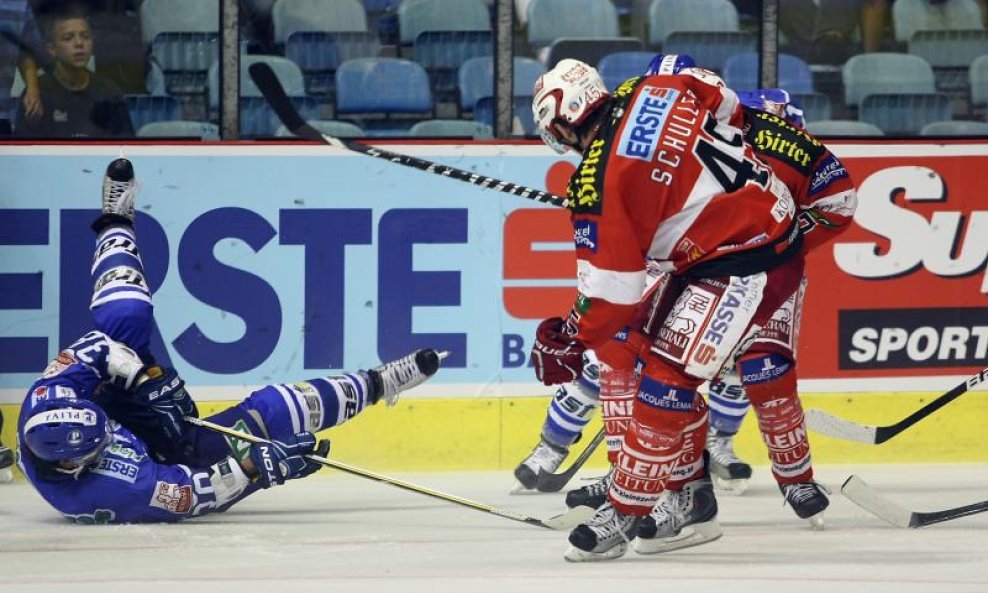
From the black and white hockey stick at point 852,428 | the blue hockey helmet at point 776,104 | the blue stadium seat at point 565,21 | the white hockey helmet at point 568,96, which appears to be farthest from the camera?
the blue stadium seat at point 565,21

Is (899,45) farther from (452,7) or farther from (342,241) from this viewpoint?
(342,241)

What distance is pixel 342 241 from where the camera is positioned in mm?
6324

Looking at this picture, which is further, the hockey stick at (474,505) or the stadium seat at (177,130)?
the stadium seat at (177,130)

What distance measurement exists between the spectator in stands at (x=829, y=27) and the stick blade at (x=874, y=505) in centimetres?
→ 200

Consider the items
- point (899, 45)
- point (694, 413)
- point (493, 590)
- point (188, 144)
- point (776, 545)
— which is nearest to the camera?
point (493, 590)

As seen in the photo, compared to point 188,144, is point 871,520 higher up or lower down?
lower down

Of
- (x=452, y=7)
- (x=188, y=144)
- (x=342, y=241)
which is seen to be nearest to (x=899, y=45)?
(x=452, y=7)

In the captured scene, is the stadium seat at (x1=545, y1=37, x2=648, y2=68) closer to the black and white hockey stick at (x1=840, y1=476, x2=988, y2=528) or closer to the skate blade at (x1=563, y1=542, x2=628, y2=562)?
the black and white hockey stick at (x1=840, y1=476, x2=988, y2=528)

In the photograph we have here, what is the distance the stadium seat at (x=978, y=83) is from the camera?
6703mm

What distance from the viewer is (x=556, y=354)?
4582 millimetres

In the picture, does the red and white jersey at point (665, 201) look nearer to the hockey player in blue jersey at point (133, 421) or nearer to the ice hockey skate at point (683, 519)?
the ice hockey skate at point (683, 519)

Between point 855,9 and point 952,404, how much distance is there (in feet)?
4.90

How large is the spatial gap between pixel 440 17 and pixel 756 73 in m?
1.18

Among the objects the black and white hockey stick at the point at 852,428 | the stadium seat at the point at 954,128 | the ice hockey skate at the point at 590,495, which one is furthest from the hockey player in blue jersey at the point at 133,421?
the stadium seat at the point at 954,128
